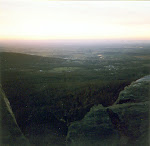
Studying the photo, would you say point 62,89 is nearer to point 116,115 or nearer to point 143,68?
point 116,115

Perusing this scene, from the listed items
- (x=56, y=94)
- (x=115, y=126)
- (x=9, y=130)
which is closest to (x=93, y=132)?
(x=115, y=126)

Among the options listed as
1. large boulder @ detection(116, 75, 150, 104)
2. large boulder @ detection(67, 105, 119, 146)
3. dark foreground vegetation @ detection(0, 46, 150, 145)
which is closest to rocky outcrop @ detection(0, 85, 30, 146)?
dark foreground vegetation @ detection(0, 46, 150, 145)

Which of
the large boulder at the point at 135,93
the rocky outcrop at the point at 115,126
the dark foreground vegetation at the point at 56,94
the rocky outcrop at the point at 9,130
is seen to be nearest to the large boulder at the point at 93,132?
the rocky outcrop at the point at 115,126

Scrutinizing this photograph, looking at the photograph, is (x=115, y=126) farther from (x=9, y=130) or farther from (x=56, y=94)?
(x=9, y=130)

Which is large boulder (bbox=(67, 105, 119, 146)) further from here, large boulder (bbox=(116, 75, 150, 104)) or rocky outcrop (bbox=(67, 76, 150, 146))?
large boulder (bbox=(116, 75, 150, 104))

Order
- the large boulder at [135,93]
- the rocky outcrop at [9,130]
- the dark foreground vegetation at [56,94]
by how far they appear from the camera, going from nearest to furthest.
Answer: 1. the rocky outcrop at [9,130]
2. the dark foreground vegetation at [56,94]
3. the large boulder at [135,93]

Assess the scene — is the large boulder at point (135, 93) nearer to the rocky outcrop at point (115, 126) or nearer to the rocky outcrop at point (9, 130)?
the rocky outcrop at point (115, 126)
